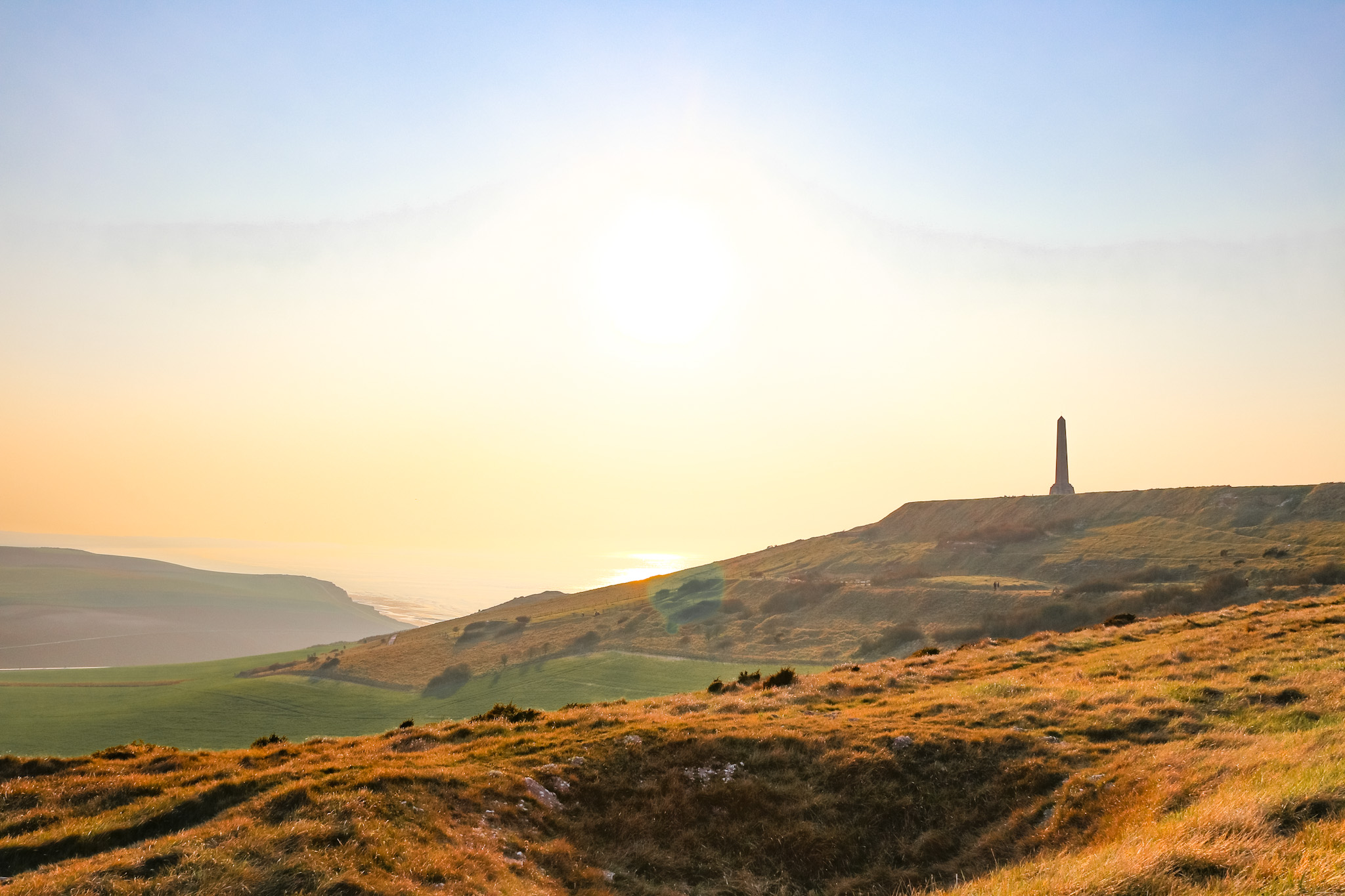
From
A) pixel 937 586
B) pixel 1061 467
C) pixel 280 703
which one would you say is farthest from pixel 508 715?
pixel 1061 467

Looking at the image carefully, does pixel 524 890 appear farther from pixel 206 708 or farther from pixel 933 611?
pixel 206 708

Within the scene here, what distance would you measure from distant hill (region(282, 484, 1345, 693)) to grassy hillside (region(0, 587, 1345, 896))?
43127 mm

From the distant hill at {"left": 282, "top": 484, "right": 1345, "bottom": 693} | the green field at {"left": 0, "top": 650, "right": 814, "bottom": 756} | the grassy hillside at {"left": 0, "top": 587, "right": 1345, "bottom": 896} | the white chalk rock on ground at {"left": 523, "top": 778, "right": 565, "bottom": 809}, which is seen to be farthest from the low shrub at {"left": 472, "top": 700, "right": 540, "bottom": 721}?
the distant hill at {"left": 282, "top": 484, "right": 1345, "bottom": 693}

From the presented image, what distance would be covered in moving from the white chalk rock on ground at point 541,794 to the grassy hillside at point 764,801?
0.07 meters

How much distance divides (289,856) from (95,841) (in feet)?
16.2

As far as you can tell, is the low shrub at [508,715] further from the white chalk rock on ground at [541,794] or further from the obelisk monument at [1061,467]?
the obelisk monument at [1061,467]

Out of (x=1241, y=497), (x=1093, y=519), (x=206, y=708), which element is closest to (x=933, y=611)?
(x=1093, y=519)

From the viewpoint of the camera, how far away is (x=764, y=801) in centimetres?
1803

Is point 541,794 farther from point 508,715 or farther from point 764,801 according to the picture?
point 508,715

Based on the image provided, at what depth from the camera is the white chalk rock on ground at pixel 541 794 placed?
17822 mm

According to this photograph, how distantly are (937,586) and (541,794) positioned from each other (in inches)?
2858

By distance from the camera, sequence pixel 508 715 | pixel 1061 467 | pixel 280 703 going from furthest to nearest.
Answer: pixel 1061 467 < pixel 280 703 < pixel 508 715

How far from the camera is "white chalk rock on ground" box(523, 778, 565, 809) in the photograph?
1782cm

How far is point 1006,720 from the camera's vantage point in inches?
893
